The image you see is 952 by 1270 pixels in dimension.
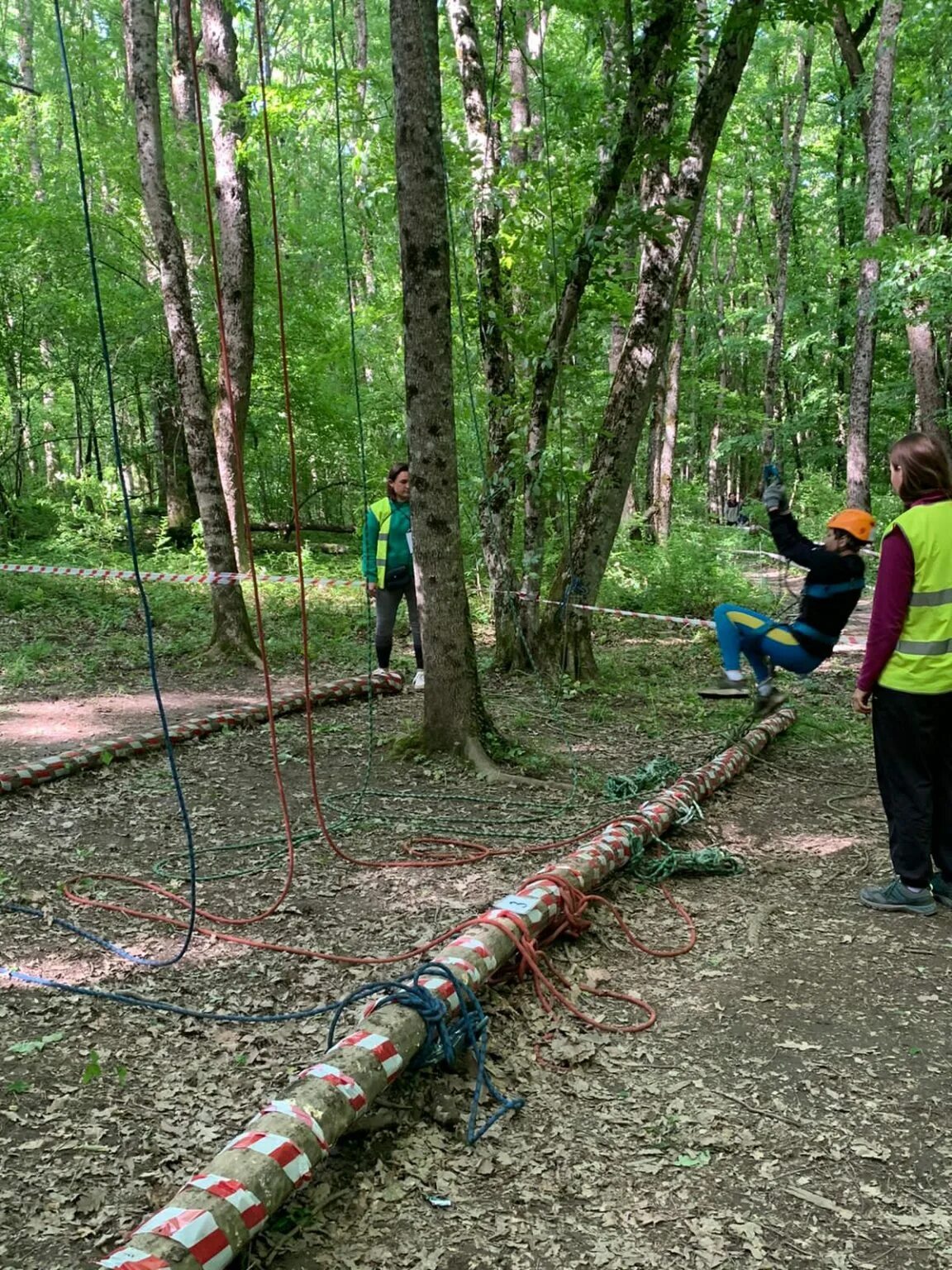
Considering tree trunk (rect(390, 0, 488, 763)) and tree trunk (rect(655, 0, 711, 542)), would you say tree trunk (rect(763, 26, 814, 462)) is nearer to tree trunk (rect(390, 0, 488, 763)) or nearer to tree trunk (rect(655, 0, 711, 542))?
tree trunk (rect(655, 0, 711, 542))

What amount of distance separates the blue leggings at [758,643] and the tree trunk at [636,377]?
252cm

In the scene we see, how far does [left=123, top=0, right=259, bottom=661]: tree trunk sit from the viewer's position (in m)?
8.39

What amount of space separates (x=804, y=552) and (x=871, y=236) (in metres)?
10.8

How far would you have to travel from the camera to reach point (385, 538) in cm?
817

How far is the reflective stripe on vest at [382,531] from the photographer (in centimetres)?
806

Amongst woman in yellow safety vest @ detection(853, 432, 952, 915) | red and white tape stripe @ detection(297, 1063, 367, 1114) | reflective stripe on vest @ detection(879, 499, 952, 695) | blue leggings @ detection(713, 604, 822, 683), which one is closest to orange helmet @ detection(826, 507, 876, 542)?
blue leggings @ detection(713, 604, 822, 683)

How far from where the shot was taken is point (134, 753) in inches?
256

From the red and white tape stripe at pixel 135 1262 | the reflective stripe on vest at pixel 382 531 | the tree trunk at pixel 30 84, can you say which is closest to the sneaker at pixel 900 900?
the red and white tape stripe at pixel 135 1262

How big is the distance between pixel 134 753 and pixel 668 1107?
478 cm

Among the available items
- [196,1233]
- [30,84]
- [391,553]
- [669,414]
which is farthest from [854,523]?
[30,84]

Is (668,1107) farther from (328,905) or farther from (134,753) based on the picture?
(134,753)

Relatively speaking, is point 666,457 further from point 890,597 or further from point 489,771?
point 890,597

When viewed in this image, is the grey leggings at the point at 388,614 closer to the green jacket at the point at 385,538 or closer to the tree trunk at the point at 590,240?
the green jacket at the point at 385,538

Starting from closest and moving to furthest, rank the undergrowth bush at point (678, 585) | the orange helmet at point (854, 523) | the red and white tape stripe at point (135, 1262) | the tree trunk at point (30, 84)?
the red and white tape stripe at point (135, 1262) < the orange helmet at point (854, 523) < the undergrowth bush at point (678, 585) < the tree trunk at point (30, 84)
